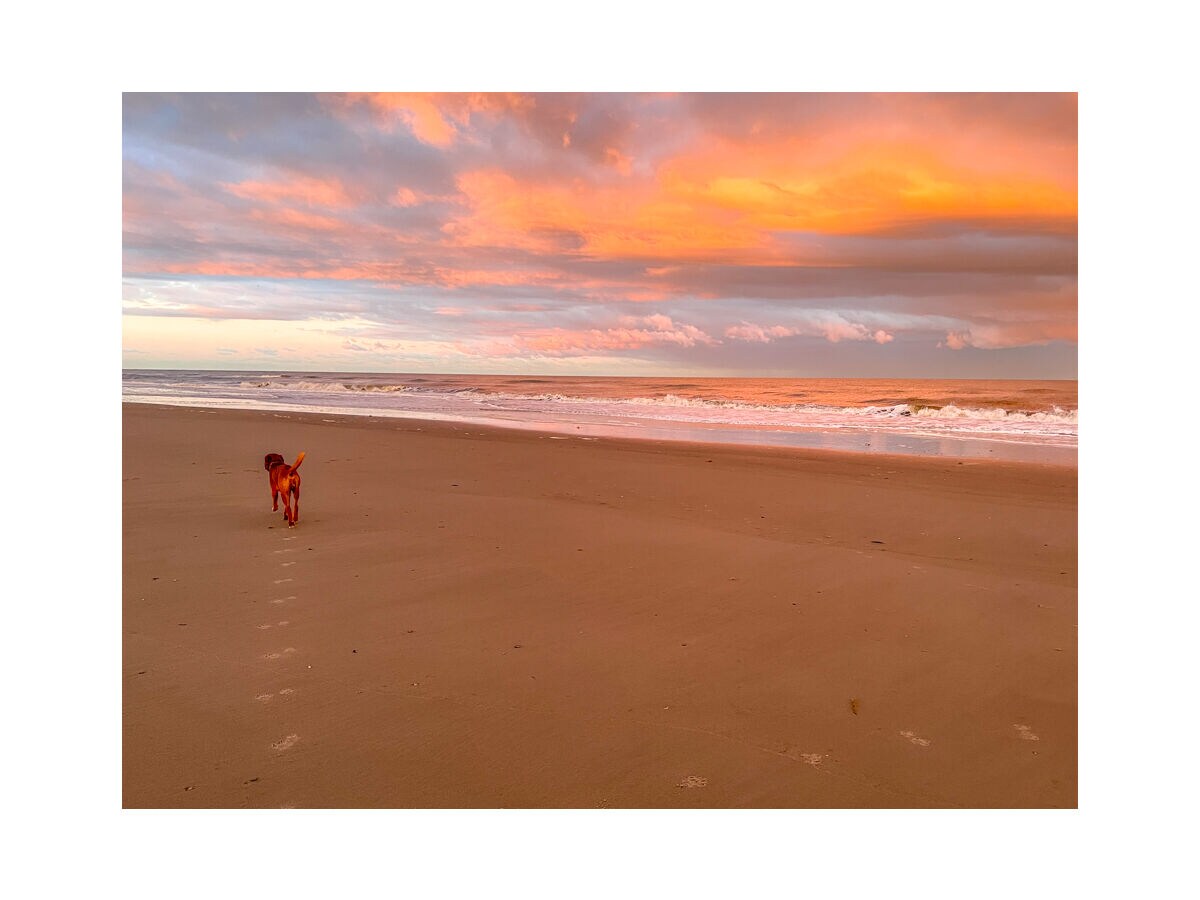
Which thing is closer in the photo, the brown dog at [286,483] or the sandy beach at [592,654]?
the sandy beach at [592,654]

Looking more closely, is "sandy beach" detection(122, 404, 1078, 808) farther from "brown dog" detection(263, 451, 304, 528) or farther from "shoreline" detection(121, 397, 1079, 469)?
"shoreline" detection(121, 397, 1079, 469)

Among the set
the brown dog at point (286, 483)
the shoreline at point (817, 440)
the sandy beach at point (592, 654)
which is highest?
the shoreline at point (817, 440)

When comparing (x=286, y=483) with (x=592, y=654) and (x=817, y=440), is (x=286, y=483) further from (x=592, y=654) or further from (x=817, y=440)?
(x=817, y=440)

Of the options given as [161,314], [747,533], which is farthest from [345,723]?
[161,314]

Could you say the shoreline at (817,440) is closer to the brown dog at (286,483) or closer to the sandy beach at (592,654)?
the sandy beach at (592,654)

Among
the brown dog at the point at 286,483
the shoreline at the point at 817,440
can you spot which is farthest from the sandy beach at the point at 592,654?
the shoreline at the point at 817,440

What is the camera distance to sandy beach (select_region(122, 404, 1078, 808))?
238 centimetres

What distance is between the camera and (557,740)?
2537 millimetres

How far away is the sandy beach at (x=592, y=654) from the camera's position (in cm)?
238

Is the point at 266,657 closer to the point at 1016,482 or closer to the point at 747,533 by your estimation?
the point at 747,533

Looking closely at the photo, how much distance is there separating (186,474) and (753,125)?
7462mm

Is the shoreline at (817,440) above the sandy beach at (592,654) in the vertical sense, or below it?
above

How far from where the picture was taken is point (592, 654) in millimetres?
3262

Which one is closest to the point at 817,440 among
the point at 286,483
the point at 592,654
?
the point at 286,483
